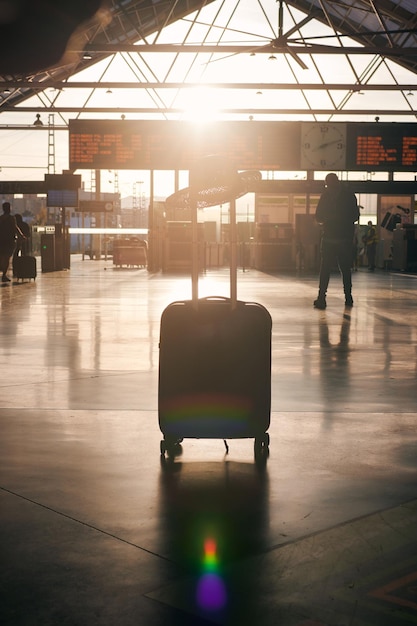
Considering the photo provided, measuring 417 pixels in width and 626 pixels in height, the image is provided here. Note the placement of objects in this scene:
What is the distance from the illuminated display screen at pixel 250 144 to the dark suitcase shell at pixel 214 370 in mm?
19746

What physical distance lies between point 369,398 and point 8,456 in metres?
2.52

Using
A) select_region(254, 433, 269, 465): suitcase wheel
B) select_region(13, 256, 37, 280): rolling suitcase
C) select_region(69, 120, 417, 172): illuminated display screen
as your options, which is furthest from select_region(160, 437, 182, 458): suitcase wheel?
select_region(69, 120, 417, 172): illuminated display screen

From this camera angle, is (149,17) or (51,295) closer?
(51,295)

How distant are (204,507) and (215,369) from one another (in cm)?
86

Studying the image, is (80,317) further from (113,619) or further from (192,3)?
(192,3)

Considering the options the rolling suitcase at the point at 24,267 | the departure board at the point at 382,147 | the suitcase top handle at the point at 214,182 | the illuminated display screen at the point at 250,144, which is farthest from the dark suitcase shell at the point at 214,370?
the departure board at the point at 382,147

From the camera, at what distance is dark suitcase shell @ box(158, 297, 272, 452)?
4.21 meters

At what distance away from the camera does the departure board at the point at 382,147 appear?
23.8 meters

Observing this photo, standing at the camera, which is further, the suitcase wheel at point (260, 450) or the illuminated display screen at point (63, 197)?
the illuminated display screen at point (63, 197)

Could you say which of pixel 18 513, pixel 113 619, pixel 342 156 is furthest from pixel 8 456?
pixel 342 156

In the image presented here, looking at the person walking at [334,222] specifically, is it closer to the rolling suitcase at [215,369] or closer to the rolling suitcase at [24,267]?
the rolling suitcase at [24,267]

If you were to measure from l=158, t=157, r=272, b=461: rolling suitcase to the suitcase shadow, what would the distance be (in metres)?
0.18

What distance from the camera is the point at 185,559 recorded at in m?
2.92

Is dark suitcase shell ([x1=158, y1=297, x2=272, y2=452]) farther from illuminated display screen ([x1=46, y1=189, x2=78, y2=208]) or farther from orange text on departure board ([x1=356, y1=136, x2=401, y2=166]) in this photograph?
illuminated display screen ([x1=46, y1=189, x2=78, y2=208])
